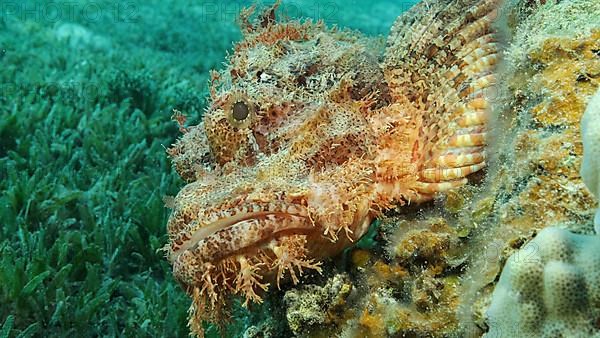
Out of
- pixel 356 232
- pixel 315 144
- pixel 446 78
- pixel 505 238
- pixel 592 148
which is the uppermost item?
pixel 446 78

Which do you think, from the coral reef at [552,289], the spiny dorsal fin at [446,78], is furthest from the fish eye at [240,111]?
the coral reef at [552,289]

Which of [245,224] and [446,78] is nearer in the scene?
[245,224]

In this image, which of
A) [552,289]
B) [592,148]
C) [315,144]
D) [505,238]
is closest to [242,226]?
[315,144]

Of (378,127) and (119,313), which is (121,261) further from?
(378,127)

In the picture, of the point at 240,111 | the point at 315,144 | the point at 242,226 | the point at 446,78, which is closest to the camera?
the point at 242,226

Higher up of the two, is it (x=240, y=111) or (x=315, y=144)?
(x=240, y=111)

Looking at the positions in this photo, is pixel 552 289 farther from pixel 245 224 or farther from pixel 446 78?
pixel 446 78

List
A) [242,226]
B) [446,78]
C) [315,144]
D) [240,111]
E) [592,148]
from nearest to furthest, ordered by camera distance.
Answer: [592,148] → [242,226] → [315,144] → [240,111] → [446,78]
